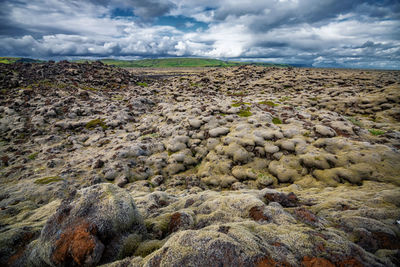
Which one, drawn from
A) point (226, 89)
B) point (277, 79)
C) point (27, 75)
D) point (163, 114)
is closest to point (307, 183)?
point (163, 114)

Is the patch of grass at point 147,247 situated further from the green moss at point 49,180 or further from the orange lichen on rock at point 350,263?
the green moss at point 49,180

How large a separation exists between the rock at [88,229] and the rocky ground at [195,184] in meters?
0.04

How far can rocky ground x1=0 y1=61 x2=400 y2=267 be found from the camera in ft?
16.7

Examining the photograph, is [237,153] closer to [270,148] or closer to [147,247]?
[270,148]

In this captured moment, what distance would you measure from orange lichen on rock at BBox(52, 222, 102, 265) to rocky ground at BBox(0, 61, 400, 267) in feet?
0.10

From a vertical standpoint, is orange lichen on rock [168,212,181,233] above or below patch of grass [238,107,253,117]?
below

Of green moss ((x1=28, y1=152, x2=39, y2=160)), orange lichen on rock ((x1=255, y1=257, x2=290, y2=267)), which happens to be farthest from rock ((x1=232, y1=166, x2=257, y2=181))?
green moss ((x1=28, y1=152, x2=39, y2=160))

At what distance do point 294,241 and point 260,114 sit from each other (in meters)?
19.9

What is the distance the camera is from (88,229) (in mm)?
5449

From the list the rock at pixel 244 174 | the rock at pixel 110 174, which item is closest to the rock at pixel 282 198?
the rock at pixel 244 174

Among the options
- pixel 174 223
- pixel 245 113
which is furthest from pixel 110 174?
pixel 245 113

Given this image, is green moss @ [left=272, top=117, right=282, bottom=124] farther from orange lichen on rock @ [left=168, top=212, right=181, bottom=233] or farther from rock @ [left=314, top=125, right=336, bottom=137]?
orange lichen on rock @ [left=168, top=212, right=181, bottom=233]

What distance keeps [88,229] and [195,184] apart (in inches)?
409

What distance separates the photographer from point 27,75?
49438 mm
